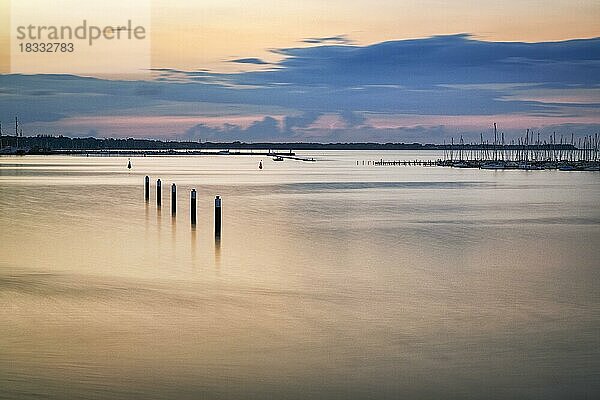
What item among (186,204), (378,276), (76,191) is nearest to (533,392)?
(378,276)

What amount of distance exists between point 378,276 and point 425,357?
658 centimetres

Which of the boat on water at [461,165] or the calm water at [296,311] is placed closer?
the calm water at [296,311]

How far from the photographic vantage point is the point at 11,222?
27938 millimetres

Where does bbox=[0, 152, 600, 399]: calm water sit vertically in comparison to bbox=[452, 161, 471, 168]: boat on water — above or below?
below

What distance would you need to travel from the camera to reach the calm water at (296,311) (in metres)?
9.20

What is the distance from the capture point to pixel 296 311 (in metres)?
13.0

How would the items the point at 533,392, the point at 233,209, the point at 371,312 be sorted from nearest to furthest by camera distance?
the point at 533,392 < the point at 371,312 < the point at 233,209

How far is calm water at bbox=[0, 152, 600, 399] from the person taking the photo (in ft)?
30.2

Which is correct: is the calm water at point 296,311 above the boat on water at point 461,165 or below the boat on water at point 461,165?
below

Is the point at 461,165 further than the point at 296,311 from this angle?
Yes

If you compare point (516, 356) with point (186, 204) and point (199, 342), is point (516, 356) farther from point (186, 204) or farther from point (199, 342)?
point (186, 204)

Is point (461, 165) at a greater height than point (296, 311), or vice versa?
point (461, 165)

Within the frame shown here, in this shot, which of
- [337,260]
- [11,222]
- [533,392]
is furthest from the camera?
[11,222]

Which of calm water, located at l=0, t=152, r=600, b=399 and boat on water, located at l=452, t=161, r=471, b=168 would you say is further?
boat on water, located at l=452, t=161, r=471, b=168
